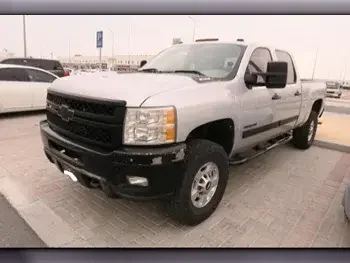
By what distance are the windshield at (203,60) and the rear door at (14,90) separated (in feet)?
17.3

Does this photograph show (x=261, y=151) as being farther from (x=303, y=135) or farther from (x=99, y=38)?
(x=99, y=38)

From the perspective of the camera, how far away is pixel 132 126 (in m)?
2.09

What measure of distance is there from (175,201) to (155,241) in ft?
1.41

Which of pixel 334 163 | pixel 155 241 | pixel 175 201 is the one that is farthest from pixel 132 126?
pixel 334 163

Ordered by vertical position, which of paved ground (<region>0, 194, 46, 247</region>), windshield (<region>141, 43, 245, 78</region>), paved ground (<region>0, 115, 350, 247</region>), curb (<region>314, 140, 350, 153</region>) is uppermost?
windshield (<region>141, 43, 245, 78</region>)

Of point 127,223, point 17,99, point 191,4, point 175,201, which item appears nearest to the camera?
point 175,201

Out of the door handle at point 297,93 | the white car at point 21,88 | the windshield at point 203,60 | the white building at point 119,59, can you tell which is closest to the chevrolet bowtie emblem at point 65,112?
the windshield at point 203,60

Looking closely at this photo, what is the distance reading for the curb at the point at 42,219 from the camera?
7.91 ft

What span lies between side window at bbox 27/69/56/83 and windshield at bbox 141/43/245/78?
18.5ft

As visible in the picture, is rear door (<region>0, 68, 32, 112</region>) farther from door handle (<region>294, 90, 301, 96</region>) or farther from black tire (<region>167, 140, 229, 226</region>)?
door handle (<region>294, 90, 301, 96</region>)

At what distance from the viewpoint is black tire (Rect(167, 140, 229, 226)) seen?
2316mm

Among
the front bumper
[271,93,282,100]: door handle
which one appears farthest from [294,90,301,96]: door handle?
the front bumper

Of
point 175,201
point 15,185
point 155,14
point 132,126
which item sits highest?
point 155,14

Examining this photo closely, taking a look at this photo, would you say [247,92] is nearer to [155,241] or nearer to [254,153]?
[254,153]
